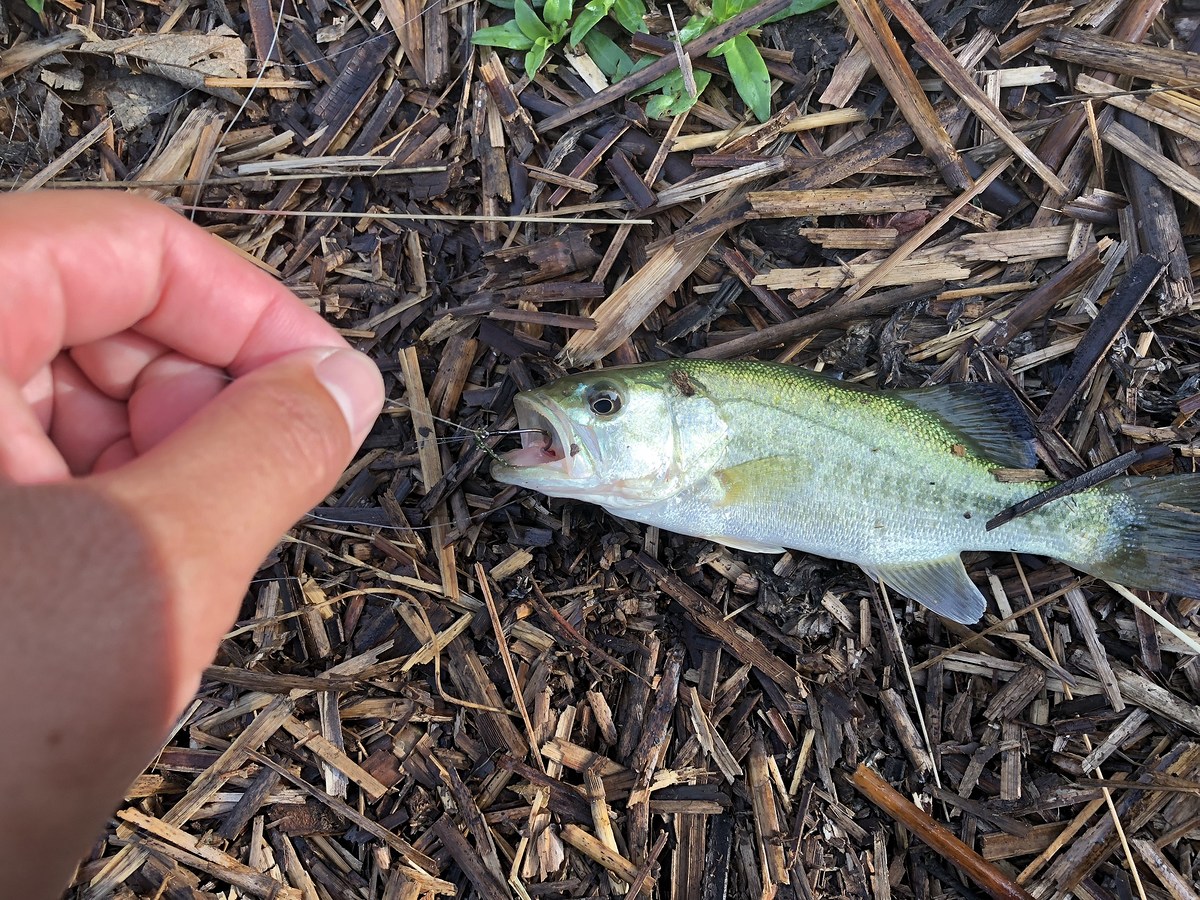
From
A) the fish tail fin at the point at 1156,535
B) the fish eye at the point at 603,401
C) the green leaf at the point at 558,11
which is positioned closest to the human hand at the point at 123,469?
the fish eye at the point at 603,401

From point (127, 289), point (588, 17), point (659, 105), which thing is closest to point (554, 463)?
point (127, 289)

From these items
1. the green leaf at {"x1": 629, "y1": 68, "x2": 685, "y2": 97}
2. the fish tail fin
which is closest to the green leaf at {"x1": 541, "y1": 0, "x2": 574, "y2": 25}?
the green leaf at {"x1": 629, "y1": 68, "x2": 685, "y2": 97}

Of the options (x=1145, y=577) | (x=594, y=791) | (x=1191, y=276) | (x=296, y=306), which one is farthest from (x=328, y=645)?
(x=1191, y=276)

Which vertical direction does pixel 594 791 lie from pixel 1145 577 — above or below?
below

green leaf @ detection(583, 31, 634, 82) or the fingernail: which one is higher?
green leaf @ detection(583, 31, 634, 82)

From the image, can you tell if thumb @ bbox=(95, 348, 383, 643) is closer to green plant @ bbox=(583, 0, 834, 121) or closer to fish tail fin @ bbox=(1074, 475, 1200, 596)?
green plant @ bbox=(583, 0, 834, 121)

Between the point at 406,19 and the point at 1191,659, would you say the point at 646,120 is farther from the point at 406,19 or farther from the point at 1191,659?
the point at 1191,659

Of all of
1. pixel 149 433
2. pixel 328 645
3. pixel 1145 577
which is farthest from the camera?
pixel 328 645

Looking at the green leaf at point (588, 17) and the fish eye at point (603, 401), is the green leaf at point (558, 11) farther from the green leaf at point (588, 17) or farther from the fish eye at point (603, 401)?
the fish eye at point (603, 401)
